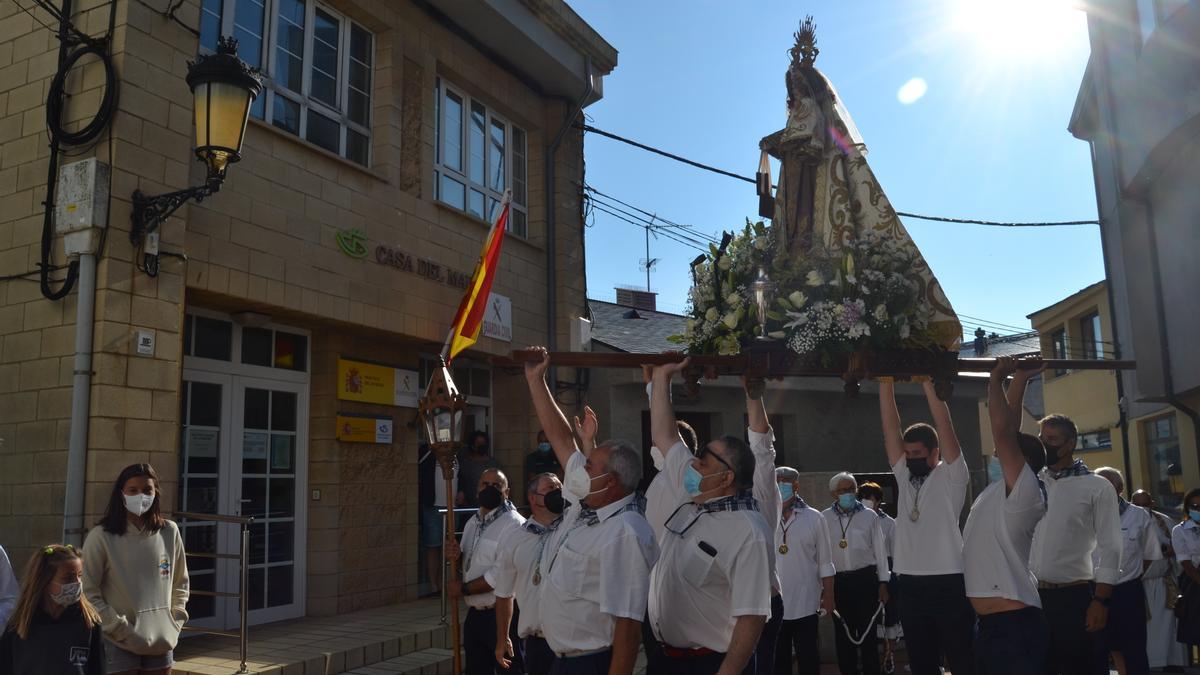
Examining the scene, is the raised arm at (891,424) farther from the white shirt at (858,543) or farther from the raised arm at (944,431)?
the white shirt at (858,543)

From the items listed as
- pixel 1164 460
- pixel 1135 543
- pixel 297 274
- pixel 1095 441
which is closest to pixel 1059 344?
Result: pixel 1095 441

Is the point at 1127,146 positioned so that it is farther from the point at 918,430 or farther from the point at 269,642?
the point at 269,642

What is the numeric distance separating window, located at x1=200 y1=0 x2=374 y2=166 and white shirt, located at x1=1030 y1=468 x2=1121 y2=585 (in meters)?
8.17

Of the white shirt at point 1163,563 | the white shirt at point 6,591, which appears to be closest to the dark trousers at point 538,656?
→ the white shirt at point 6,591

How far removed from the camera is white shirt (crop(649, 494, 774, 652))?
4.07m

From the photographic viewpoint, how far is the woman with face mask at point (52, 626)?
5.15 metres

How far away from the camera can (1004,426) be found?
5.29 m

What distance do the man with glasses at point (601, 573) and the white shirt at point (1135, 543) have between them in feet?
12.5

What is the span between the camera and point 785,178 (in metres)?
5.85

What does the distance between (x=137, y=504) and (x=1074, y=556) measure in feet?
19.6

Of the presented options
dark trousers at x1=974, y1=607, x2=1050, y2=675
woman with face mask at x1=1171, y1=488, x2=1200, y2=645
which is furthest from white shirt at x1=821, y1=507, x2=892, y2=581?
dark trousers at x1=974, y1=607, x2=1050, y2=675

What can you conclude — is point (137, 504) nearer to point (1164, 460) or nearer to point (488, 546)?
point (488, 546)

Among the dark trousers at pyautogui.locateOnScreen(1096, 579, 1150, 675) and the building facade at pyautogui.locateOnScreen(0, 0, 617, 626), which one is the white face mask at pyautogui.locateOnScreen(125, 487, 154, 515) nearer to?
the building facade at pyautogui.locateOnScreen(0, 0, 617, 626)

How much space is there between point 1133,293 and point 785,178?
25.1ft
